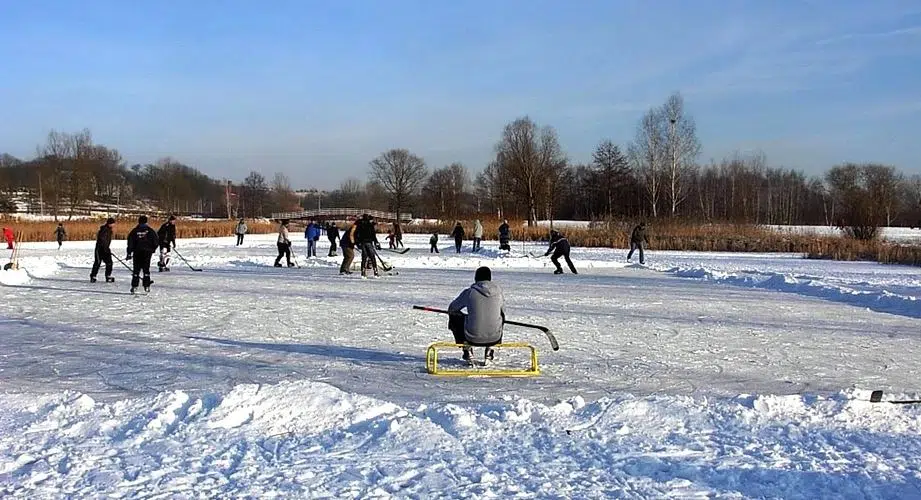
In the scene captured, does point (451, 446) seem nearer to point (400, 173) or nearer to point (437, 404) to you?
point (437, 404)

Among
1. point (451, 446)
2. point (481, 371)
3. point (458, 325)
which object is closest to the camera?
point (451, 446)

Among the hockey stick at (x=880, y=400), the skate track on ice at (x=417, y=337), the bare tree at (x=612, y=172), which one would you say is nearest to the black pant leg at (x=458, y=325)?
the skate track on ice at (x=417, y=337)

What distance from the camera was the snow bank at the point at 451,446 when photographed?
432 centimetres

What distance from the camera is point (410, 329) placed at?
1039 cm

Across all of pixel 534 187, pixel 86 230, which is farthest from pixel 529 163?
pixel 86 230

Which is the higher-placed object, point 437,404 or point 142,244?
point 142,244

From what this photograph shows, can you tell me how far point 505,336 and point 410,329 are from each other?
1376 millimetres

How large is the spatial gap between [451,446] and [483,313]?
2.61 meters

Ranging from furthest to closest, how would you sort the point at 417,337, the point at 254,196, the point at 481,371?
the point at 254,196, the point at 417,337, the point at 481,371

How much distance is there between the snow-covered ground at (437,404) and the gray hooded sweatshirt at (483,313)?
533mm

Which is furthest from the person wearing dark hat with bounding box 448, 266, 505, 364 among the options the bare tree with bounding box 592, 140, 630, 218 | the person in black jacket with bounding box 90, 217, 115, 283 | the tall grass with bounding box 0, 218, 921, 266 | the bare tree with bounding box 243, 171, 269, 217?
the bare tree with bounding box 243, 171, 269, 217

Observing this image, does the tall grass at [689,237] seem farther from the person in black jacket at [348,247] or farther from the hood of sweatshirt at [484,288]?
the hood of sweatshirt at [484,288]

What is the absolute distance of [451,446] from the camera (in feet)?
16.5

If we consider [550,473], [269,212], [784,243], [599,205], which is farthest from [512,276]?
[269,212]
